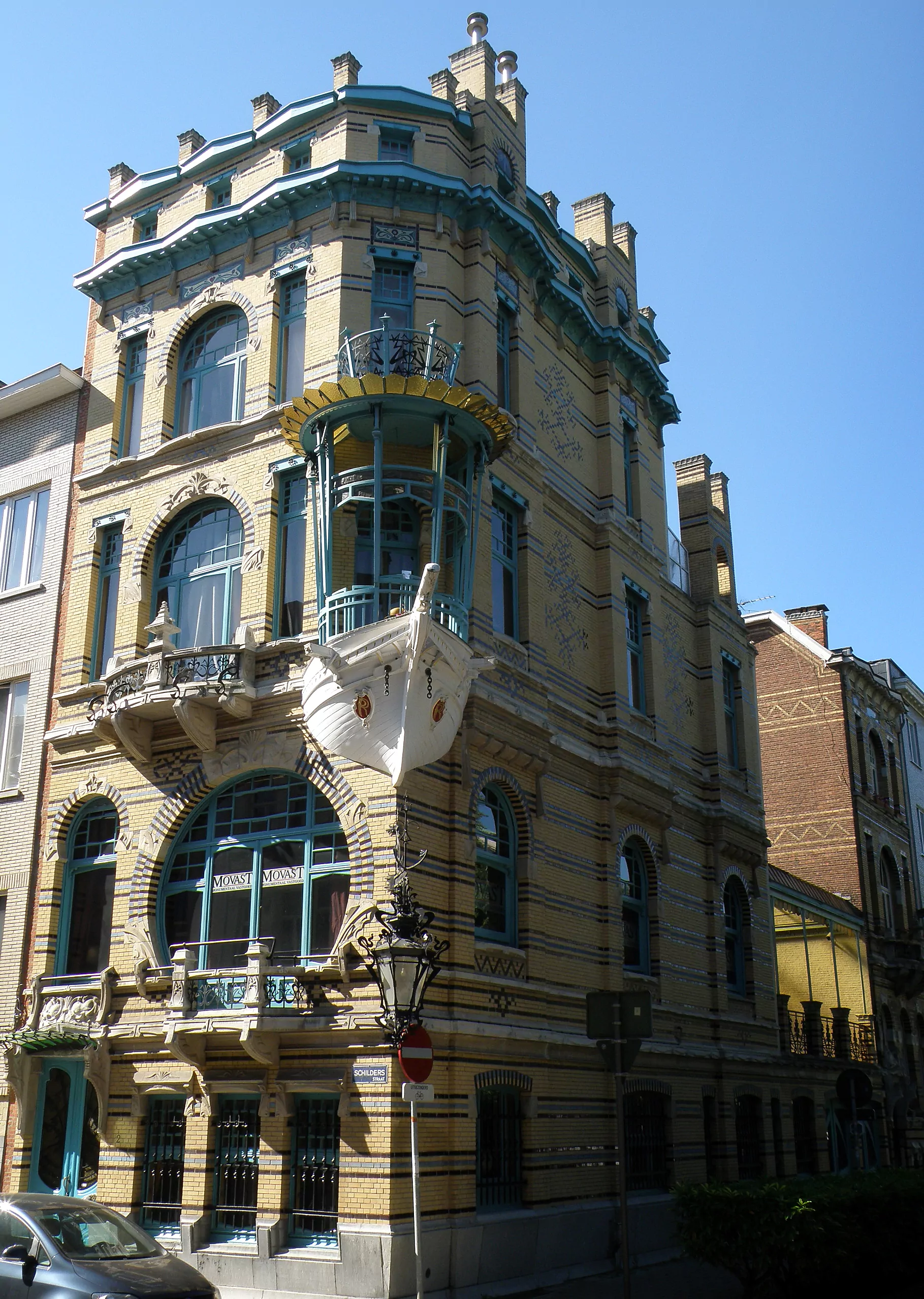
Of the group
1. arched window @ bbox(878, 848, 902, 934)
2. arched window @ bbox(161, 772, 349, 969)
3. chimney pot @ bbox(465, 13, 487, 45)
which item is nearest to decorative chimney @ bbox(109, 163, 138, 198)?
chimney pot @ bbox(465, 13, 487, 45)

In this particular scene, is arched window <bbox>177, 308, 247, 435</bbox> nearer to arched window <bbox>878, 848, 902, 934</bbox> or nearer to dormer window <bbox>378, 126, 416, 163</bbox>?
dormer window <bbox>378, 126, 416, 163</bbox>

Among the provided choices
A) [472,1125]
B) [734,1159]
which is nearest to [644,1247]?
[734,1159]

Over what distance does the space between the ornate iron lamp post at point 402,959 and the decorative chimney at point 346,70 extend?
14.8 m

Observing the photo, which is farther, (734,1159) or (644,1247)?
(734,1159)

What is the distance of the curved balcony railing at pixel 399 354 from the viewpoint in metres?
19.5

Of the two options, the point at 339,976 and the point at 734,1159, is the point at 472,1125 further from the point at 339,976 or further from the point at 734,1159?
the point at 734,1159

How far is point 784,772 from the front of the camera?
132 ft

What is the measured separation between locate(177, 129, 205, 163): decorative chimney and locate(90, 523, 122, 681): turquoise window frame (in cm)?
819

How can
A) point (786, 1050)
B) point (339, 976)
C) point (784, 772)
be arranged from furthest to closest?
point (784, 772) → point (786, 1050) → point (339, 976)

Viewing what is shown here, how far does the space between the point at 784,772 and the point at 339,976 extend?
25967mm

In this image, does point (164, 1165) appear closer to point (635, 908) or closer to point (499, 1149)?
point (499, 1149)

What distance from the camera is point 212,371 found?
2316 cm

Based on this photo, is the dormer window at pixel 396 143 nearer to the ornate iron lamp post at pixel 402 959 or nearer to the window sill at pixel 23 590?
the window sill at pixel 23 590

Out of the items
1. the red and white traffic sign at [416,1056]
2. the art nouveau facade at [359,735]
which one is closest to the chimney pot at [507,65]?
the art nouveau facade at [359,735]
